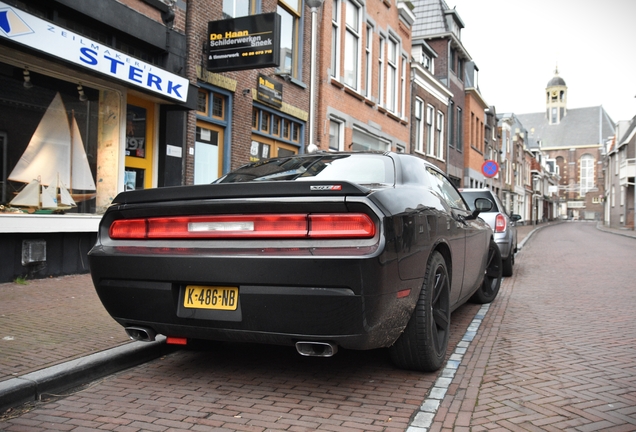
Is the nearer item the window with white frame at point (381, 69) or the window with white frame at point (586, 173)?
the window with white frame at point (381, 69)

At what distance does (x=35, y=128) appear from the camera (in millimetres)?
7867

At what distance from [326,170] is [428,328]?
1313mm

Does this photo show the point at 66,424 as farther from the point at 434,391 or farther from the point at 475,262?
the point at 475,262

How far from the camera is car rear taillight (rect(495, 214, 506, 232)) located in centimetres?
989

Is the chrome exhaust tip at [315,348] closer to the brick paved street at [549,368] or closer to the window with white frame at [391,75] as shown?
the brick paved street at [549,368]

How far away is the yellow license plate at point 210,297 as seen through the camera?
10.7 feet

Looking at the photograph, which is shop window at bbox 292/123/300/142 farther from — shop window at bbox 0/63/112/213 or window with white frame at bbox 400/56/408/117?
window with white frame at bbox 400/56/408/117

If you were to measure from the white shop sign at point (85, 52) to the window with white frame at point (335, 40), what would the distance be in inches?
336

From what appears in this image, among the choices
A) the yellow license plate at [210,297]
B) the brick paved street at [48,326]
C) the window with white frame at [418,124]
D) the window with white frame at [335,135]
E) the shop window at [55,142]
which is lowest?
the brick paved street at [48,326]

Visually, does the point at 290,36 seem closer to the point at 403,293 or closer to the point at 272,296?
the point at 403,293

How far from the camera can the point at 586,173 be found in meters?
113

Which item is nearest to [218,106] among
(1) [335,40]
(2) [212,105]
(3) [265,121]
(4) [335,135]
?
(2) [212,105]

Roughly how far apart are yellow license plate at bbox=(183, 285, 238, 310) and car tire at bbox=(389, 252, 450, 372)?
1188 millimetres

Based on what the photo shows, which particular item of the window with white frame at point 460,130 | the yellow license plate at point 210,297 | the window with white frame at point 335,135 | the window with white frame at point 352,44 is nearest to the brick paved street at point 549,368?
the yellow license plate at point 210,297
